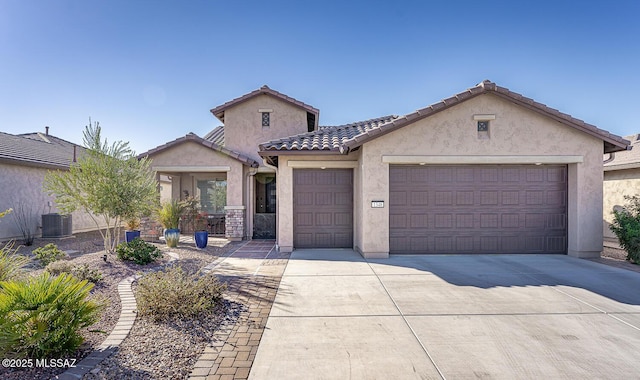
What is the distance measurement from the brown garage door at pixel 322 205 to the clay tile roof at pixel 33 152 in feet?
27.8

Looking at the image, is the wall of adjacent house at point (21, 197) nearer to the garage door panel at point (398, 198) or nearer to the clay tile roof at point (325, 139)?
the clay tile roof at point (325, 139)

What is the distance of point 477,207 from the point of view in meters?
9.73

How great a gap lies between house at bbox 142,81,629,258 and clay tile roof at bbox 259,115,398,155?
0.21 ft

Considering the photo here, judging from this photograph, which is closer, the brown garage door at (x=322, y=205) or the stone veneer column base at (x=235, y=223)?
the brown garage door at (x=322, y=205)

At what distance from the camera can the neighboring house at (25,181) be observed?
12.2 m

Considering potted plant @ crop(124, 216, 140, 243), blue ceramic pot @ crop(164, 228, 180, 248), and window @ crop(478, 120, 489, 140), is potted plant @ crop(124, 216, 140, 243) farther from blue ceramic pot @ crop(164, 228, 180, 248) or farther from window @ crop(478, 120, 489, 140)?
window @ crop(478, 120, 489, 140)

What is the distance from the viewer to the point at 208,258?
30.7 feet

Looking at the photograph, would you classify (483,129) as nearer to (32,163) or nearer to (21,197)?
(32,163)

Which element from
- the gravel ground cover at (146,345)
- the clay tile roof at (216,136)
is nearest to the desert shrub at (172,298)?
the gravel ground cover at (146,345)

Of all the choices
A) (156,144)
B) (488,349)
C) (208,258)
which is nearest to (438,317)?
(488,349)

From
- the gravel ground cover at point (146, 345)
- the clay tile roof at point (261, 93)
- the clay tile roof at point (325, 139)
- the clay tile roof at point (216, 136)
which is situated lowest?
the gravel ground cover at point (146, 345)

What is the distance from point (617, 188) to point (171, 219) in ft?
56.9

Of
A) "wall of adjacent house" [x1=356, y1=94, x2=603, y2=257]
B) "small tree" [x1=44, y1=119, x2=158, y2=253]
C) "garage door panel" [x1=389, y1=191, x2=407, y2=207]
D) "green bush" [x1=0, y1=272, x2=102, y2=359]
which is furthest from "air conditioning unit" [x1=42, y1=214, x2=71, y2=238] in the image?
"garage door panel" [x1=389, y1=191, x2=407, y2=207]

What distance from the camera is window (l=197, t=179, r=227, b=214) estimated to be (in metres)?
16.1
